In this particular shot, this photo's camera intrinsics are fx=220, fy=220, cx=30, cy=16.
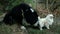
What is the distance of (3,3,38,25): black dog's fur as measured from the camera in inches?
290

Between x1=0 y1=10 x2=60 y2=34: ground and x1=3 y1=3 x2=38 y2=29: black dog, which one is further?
x1=3 y1=3 x2=38 y2=29: black dog

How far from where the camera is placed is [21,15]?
24.4 feet

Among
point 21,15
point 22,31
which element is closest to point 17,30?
point 22,31

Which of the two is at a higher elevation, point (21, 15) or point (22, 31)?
point (21, 15)

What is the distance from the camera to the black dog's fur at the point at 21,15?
737 centimetres

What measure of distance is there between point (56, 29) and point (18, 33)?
1.30 meters

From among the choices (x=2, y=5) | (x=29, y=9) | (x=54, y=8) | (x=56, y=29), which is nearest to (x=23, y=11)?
(x=29, y=9)

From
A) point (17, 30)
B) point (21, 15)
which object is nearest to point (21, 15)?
point (21, 15)

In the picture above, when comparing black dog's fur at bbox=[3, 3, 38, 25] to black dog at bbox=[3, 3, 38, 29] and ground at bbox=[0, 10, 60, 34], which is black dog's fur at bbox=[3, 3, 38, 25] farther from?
ground at bbox=[0, 10, 60, 34]

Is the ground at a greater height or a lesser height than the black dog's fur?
lesser

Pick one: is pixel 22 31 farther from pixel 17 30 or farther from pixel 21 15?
pixel 21 15

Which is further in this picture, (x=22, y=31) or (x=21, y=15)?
(x=21, y=15)

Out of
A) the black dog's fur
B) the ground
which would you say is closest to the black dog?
the black dog's fur

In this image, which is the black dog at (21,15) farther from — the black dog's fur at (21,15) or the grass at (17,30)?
the grass at (17,30)
